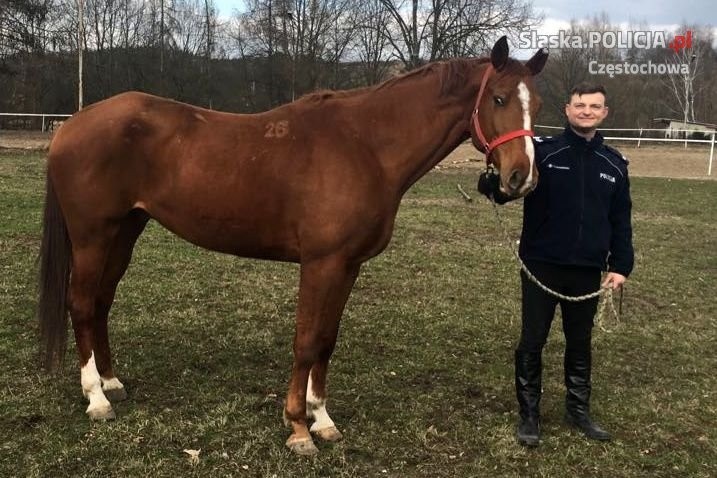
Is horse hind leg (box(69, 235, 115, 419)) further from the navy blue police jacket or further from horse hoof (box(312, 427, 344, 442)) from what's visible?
the navy blue police jacket

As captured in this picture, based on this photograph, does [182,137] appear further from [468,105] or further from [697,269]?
[697,269]

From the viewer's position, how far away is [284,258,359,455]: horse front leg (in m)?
3.16

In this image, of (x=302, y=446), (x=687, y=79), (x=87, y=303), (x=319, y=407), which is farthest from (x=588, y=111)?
(x=687, y=79)

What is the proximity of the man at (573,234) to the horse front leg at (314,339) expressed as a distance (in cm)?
96

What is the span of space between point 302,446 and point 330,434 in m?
0.21

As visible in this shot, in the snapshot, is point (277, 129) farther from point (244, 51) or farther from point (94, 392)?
point (244, 51)

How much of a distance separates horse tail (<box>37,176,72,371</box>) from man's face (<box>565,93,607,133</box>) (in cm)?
321

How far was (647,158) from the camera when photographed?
28.5m

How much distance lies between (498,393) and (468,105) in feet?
6.69

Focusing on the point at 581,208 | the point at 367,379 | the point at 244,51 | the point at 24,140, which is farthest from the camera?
the point at 244,51

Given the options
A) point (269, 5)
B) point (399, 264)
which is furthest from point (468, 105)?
point (269, 5)

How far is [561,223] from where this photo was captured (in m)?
3.31

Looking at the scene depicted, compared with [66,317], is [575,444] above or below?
below

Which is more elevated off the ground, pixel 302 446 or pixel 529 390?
pixel 529 390
